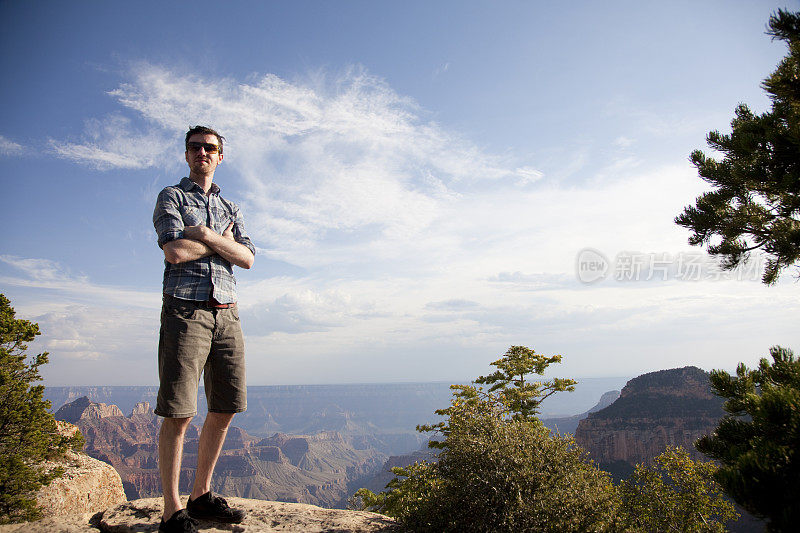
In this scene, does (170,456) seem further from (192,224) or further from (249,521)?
(192,224)

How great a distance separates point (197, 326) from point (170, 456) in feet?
4.06

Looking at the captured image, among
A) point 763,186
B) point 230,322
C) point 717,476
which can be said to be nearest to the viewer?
point 717,476

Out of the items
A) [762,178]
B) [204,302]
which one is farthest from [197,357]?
[762,178]

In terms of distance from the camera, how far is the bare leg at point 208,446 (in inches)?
160

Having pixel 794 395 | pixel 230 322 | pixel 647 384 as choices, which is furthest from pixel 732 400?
pixel 647 384

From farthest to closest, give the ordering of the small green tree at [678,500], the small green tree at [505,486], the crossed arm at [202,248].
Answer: the small green tree at [678,500] → the small green tree at [505,486] → the crossed arm at [202,248]

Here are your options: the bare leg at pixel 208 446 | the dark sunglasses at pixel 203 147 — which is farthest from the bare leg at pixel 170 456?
the dark sunglasses at pixel 203 147

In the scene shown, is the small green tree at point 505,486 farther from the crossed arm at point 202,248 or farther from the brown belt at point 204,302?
the crossed arm at point 202,248

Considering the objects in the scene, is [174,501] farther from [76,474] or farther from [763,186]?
[763,186]

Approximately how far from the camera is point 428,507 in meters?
4.75

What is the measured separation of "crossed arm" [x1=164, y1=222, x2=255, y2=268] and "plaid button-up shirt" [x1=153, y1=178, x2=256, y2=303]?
9 cm

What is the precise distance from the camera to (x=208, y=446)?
13.7 ft

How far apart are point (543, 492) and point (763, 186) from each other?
631 cm

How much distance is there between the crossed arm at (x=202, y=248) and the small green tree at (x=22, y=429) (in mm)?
4589
